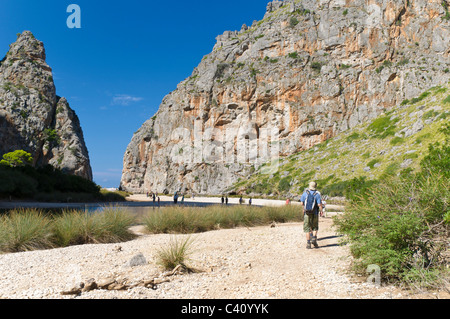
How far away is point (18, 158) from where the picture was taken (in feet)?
194

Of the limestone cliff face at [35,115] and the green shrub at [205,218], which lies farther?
the limestone cliff face at [35,115]

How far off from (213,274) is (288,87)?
61.9 metres

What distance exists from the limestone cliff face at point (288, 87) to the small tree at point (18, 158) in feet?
84.6

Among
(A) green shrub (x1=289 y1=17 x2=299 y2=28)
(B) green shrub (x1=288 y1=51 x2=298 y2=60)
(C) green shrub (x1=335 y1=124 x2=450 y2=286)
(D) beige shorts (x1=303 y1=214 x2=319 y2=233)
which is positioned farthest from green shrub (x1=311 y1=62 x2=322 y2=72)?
(C) green shrub (x1=335 y1=124 x2=450 y2=286)

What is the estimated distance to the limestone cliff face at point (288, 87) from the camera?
53.3 metres

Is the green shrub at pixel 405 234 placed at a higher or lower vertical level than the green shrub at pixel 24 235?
higher

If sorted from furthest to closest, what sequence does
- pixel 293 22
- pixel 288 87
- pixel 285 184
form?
pixel 293 22, pixel 288 87, pixel 285 184

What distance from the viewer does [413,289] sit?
3695mm

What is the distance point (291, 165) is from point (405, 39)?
3518cm

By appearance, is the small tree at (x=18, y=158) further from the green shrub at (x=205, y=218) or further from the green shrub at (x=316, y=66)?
the green shrub at (x=316, y=66)

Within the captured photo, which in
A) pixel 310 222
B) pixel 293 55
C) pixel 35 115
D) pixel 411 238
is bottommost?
pixel 310 222

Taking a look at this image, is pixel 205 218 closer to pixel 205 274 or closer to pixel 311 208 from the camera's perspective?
pixel 311 208

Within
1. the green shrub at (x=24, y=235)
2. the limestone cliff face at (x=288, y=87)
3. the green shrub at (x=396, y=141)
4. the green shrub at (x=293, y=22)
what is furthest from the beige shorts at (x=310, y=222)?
the green shrub at (x=293, y=22)

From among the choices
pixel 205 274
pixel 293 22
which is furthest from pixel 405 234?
pixel 293 22
